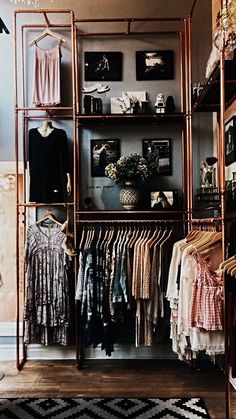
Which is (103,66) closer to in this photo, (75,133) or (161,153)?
(75,133)

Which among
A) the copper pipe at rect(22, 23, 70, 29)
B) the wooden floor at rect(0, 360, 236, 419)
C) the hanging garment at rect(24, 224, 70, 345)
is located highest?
the copper pipe at rect(22, 23, 70, 29)

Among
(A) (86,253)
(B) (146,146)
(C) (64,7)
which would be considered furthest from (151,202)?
(C) (64,7)

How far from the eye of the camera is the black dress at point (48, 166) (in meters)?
3.63

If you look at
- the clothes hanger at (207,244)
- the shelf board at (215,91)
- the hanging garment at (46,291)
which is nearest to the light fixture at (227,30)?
the shelf board at (215,91)

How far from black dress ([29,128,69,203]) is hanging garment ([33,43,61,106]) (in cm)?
28

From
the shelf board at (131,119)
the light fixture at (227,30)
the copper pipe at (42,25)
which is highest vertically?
the copper pipe at (42,25)

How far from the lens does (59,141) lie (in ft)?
12.1

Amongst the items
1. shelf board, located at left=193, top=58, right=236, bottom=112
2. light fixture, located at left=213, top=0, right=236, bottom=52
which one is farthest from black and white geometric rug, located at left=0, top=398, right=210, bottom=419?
light fixture, located at left=213, top=0, right=236, bottom=52

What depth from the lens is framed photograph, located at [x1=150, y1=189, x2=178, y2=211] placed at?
3.64 metres

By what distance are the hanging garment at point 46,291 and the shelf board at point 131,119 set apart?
107cm

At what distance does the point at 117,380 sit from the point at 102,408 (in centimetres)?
51

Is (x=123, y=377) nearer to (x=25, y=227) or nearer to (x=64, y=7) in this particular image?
(x=25, y=227)

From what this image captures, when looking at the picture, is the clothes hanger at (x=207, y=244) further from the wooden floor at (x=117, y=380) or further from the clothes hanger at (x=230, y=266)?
the wooden floor at (x=117, y=380)

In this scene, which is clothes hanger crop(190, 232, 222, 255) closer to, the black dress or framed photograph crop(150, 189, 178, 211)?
framed photograph crop(150, 189, 178, 211)
